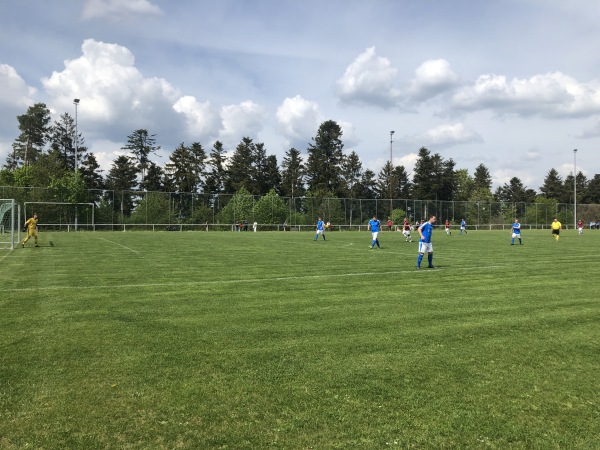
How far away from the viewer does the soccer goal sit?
153ft

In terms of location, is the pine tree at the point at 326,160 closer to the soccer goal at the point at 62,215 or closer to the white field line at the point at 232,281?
the soccer goal at the point at 62,215

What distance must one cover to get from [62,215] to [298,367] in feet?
161

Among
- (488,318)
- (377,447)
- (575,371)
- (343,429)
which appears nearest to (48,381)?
(343,429)

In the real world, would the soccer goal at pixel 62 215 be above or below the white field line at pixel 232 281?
above

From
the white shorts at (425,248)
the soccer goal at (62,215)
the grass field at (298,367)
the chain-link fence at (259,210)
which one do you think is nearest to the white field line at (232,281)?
the grass field at (298,367)

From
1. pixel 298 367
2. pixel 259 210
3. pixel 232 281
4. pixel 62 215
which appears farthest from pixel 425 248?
pixel 259 210

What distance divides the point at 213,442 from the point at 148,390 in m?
1.32

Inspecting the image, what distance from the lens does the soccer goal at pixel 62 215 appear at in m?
46.6

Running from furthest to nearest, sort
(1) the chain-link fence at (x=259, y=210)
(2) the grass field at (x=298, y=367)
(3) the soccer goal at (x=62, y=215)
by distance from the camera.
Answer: (1) the chain-link fence at (x=259, y=210), (3) the soccer goal at (x=62, y=215), (2) the grass field at (x=298, y=367)

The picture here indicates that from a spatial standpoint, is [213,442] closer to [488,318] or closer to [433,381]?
[433,381]

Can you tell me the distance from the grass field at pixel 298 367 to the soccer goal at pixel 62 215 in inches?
1591

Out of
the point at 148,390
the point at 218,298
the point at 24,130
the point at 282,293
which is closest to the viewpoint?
the point at 148,390

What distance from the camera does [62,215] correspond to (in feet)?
158

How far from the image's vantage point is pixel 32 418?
13.7 feet
